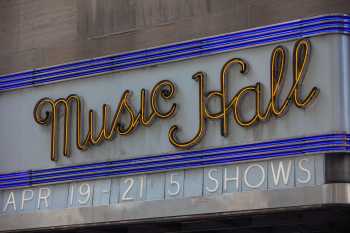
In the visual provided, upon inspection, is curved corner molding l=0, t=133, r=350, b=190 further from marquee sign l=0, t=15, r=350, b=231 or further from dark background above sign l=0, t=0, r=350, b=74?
dark background above sign l=0, t=0, r=350, b=74

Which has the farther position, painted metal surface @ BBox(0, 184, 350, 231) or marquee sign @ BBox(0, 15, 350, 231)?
marquee sign @ BBox(0, 15, 350, 231)

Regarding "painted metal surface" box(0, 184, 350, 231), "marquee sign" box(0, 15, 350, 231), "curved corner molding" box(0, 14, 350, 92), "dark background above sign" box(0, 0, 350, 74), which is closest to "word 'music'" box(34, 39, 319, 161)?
"marquee sign" box(0, 15, 350, 231)

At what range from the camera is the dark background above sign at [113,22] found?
15344 millimetres

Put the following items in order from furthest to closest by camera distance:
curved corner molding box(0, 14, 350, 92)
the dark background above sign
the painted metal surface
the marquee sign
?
the dark background above sign → curved corner molding box(0, 14, 350, 92) → the marquee sign → the painted metal surface

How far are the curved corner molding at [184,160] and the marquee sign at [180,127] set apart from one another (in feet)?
→ 0.05

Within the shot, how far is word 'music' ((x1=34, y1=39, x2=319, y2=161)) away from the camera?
1448 cm

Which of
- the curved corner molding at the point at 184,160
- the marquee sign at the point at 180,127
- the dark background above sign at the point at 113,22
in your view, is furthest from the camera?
the dark background above sign at the point at 113,22

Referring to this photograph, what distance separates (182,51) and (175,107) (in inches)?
31.6

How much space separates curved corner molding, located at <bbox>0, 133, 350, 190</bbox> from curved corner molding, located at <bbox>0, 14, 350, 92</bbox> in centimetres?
136

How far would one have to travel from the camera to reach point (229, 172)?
14.8 m

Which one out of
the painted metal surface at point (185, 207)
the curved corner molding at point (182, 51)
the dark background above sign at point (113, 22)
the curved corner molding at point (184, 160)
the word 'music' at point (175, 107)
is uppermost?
the dark background above sign at point (113, 22)

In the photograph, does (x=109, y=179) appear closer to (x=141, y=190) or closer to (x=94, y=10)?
(x=141, y=190)

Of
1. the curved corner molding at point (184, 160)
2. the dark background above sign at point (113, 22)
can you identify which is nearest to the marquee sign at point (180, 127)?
the curved corner molding at point (184, 160)

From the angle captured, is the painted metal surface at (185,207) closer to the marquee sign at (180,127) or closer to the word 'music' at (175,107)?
the marquee sign at (180,127)
